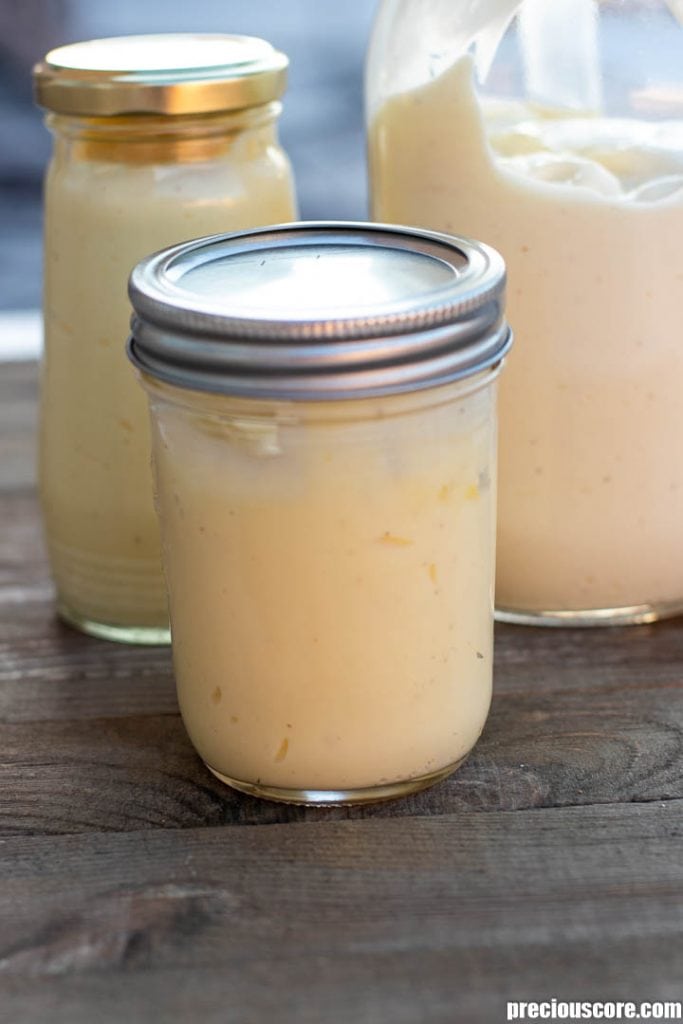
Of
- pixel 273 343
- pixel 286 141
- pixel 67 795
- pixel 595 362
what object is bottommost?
pixel 286 141

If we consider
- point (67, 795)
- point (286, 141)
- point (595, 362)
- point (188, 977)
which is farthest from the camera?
point (286, 141)

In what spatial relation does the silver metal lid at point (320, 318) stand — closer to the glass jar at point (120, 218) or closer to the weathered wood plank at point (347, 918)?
the glass jar at point (120, 218)

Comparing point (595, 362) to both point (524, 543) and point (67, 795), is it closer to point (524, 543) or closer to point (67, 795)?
point (524, 543)

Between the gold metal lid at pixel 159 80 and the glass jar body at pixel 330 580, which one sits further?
the gold metal lid at pixel 159 80

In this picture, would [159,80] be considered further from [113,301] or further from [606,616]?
[606,616]

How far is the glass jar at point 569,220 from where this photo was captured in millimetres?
827

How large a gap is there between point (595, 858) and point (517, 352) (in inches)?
12.5

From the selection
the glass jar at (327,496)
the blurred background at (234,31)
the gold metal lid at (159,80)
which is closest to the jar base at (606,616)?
the glass jar at (327,496)

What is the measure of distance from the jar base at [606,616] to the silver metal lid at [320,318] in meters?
0.26

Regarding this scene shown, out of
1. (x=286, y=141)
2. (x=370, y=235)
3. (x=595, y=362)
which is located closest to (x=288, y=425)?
(x=370, y=235)

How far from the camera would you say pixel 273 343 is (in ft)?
2.05

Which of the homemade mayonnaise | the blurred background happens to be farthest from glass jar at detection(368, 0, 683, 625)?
the blurred background

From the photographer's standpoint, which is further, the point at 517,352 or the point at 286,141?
the point at 286,141

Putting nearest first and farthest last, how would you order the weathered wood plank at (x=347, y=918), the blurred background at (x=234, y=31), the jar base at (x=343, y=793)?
the weathered wood plank at (x=347, y=918) → the jar base at (x=343, y=793) → the blurred background at (x=234, y=31)
